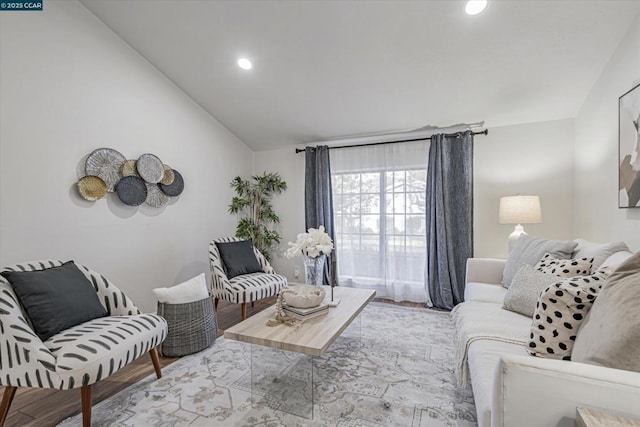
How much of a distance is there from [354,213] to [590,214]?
2.40 meters

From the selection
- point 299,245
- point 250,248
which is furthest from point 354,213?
point 299,245

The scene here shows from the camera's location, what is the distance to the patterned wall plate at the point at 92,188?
260cm

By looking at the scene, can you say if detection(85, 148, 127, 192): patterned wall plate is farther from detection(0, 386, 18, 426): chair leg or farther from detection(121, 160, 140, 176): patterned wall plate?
detection(0, 386, 18, 426): chair leg

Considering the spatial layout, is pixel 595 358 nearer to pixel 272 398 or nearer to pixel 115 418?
pixel 272 398

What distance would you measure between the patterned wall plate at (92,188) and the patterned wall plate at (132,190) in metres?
0.13

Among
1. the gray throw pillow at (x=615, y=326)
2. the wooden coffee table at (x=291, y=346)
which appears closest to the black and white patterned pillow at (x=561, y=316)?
the gray throw pillow at (x=615, y=326)

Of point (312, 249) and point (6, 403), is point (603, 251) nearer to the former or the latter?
point (312, 249)

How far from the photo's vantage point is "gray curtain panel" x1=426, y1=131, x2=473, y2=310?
3.43 metres

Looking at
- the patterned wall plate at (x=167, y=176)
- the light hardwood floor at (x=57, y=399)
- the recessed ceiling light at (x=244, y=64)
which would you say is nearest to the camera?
the light hardwood floor at (x=57, y=399)

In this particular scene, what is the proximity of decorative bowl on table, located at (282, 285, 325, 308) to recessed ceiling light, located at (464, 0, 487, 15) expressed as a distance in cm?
228

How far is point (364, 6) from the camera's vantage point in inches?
88.6

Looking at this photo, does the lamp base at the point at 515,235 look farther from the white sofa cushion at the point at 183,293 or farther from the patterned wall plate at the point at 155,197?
the patterned wall plate at the point at 155,197

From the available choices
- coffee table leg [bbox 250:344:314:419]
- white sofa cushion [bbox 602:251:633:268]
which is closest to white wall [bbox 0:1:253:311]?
coffee table leg [bbox 250:344:314:419]

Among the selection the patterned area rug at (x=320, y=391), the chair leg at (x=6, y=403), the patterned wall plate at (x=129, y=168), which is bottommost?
the patterned area rug at (x=320, y=391)
